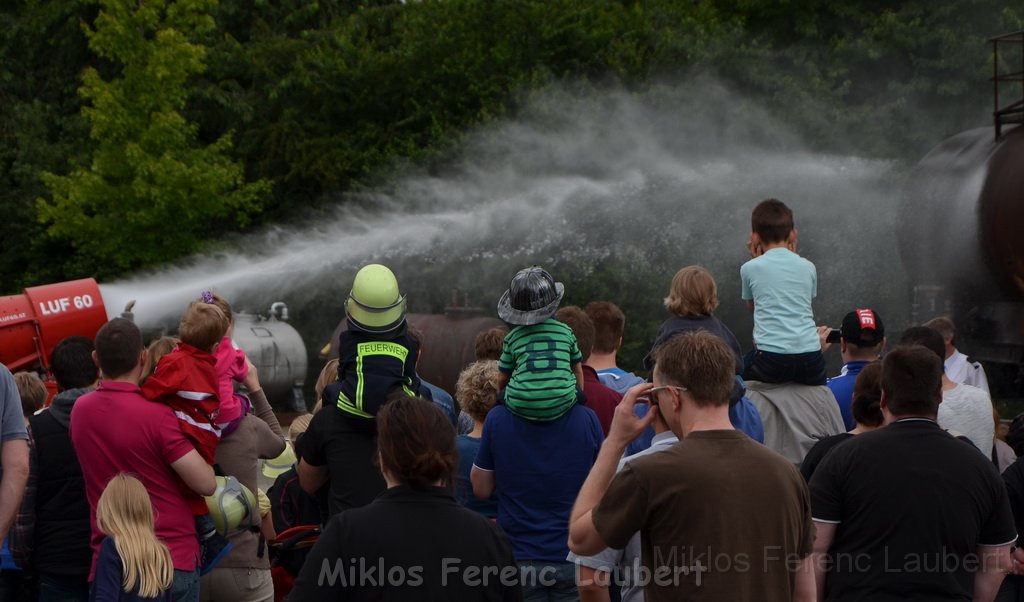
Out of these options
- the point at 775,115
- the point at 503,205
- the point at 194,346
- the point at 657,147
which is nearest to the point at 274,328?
the point at 503,205

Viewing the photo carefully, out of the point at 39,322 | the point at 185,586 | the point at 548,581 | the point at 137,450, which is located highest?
the point at 137,450

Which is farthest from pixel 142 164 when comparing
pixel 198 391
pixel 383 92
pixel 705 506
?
pixel 705 506

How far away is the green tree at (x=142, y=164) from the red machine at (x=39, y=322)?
20.0 feet

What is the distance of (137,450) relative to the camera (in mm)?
4789

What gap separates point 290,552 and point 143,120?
45.8 feet

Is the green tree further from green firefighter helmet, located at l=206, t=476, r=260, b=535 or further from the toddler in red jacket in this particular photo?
green firefighter helmet, located at l=206, t=476, r=260, b=535

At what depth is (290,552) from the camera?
5.60 meters

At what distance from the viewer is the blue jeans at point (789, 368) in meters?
5.94

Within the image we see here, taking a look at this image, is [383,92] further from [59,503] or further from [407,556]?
[407,556]

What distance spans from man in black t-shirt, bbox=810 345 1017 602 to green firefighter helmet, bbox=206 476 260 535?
2429mm

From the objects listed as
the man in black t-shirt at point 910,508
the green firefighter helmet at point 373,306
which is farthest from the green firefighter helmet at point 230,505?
the man in black t-shirt at point 910,508

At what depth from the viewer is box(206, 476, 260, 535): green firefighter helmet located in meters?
5.00

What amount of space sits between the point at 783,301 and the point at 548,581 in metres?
2.00

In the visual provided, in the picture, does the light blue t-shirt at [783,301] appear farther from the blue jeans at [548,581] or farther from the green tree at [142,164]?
the green tree at [142,164]
